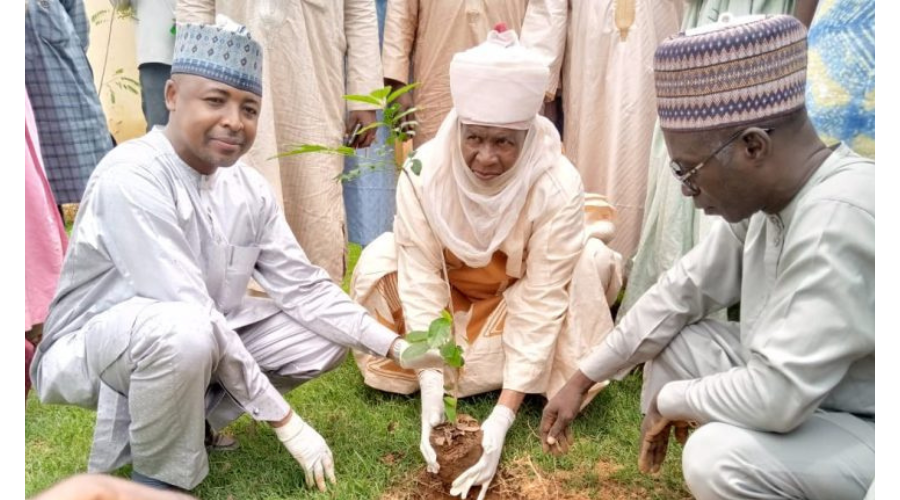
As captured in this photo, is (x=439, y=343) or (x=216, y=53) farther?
(x=216, y=53)

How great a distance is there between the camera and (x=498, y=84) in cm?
277

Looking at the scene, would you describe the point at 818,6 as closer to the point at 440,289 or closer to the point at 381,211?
the point at 440,289

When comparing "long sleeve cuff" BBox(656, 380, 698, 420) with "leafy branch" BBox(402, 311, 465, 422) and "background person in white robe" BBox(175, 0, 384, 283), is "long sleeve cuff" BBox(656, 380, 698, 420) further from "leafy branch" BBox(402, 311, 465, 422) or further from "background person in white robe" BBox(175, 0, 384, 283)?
"background person in white robe" BBox(175, 0, 384, 283)

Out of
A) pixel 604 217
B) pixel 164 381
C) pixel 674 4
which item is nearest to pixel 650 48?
pixel 674 4

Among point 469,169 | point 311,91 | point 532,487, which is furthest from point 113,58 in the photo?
point 532,487

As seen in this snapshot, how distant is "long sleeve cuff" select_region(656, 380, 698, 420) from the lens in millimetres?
1989

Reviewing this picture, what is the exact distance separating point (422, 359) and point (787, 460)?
126cm

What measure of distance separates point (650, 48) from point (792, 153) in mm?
2105

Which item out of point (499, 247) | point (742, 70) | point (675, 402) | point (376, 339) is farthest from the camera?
point (499, 247)

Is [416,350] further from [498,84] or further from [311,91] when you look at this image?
[311,91]

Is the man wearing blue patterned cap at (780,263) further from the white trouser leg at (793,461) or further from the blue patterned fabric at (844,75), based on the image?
the blue patterned fabric at (844,75)

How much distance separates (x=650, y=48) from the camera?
3.81 meters

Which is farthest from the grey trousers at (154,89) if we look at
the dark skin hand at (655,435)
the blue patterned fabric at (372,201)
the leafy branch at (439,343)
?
the dark skin hand at (655,435)

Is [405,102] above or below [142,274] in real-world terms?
above
